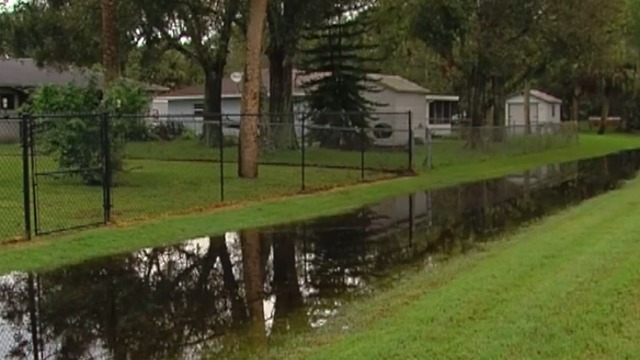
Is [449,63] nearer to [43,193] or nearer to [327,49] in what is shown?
[327,49]

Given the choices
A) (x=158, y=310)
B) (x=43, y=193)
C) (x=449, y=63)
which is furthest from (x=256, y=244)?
(x=449, y=63)

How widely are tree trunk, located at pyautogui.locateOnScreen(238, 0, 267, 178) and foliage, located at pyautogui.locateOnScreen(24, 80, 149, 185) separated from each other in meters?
2.58

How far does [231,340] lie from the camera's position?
726 centimetres

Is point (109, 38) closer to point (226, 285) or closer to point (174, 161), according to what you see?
point (174, 161)

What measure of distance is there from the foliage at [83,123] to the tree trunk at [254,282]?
766 cm

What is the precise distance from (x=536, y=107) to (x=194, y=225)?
57.6 metres

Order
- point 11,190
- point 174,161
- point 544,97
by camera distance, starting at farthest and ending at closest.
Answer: point 544,97 < point 174,161 < point 11,190

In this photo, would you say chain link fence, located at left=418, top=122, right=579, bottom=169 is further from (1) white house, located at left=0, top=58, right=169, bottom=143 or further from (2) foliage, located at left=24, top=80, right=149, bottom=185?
(1) white house, located at left=0, top=58, right=169, bottom=143

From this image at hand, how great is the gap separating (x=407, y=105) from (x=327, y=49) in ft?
31.7

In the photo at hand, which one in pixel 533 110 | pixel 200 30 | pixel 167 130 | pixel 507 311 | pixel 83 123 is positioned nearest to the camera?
pixel 507 311

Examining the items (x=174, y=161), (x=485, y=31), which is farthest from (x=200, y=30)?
(x=485, y=31)

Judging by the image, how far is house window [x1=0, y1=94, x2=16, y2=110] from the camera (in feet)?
143

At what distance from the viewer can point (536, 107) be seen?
68.1 metres

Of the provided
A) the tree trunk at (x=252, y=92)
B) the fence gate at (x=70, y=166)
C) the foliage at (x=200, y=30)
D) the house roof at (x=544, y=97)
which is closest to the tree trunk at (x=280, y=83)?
the foliage at (x=200, y=30)
